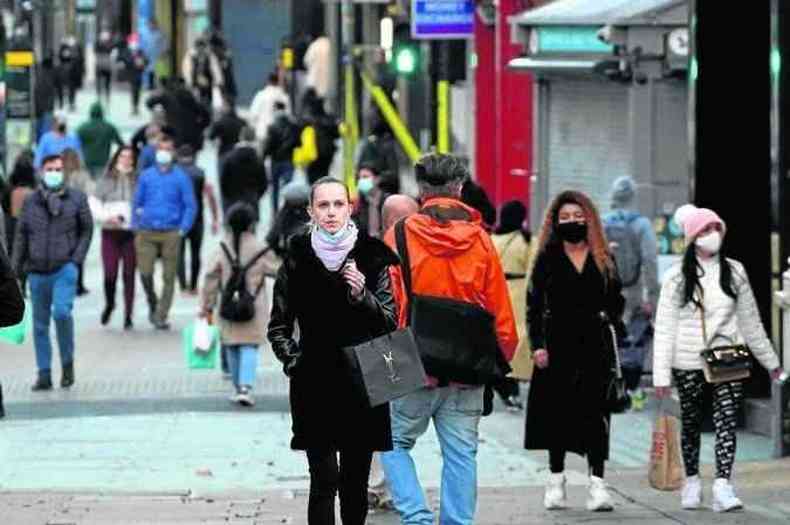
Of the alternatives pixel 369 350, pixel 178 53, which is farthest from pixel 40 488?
pixel 178 53

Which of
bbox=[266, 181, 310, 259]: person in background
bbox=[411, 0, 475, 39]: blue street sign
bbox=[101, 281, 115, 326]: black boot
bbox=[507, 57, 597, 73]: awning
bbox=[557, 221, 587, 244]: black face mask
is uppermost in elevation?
bbox=[411, 0, 475, 39]: blue street sign

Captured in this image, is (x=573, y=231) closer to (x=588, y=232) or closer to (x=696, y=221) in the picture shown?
(x=588, y=232)

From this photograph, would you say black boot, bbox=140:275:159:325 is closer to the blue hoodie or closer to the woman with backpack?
the blue hoodie

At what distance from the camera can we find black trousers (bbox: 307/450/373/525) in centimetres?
941

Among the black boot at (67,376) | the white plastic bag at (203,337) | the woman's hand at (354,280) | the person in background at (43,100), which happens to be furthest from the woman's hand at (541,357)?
the person in background at (43,100)

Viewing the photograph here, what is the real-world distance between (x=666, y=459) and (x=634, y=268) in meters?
5.14

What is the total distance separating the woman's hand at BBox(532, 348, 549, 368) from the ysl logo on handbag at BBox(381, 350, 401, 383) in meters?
2.54

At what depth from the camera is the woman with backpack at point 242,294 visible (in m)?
16.8

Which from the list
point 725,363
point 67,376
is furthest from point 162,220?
point 725,363

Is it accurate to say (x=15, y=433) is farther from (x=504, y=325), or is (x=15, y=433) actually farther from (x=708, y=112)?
(x=504, y=325)

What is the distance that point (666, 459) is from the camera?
480 inches

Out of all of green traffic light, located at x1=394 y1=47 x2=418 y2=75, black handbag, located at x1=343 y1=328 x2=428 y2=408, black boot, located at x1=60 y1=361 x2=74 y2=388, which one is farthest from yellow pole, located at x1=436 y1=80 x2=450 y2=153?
black handbag, located at x1=343 y1=328 x2=428 y2=408

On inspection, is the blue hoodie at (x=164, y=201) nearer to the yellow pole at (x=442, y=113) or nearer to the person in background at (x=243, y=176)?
the yellow pole at (x=442, y=113)

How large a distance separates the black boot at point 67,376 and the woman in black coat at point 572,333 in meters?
6.64
